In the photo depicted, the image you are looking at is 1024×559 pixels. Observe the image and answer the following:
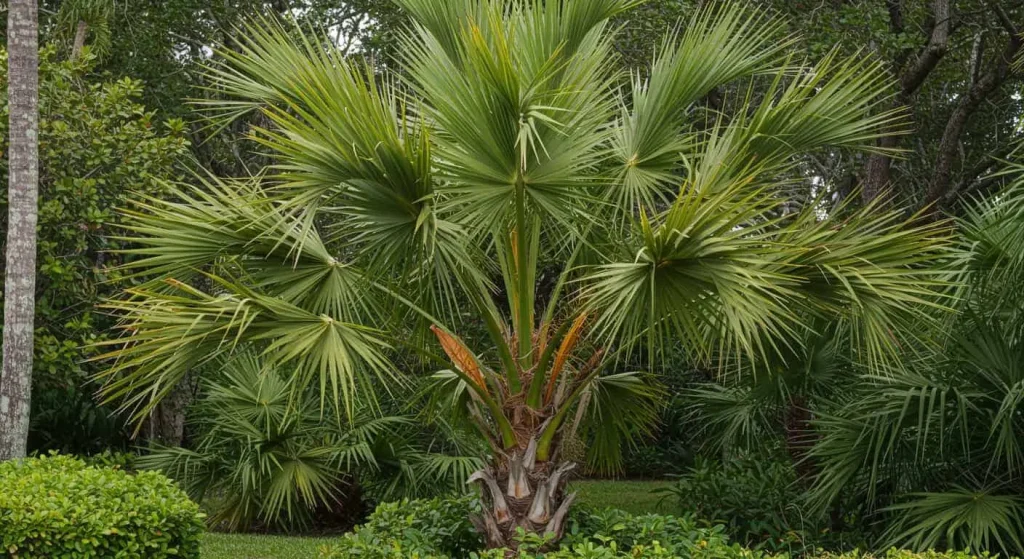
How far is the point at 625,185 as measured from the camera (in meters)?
7.01

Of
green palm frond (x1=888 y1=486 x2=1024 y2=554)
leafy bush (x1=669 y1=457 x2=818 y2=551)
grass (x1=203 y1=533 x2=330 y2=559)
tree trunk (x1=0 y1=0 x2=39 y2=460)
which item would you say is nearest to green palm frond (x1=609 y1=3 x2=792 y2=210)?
green palm frond (x1=888 y1=486 x2=1024 y2=554)

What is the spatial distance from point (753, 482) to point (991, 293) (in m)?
3.32

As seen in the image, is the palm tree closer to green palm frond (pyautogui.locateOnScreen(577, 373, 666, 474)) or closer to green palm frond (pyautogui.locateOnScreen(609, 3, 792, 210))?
green palm frond (pyautogui.locateOnScreen(577, 373, 666, 474))

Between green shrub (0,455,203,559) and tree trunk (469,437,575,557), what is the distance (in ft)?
6.43

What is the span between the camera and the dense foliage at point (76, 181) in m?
10.6

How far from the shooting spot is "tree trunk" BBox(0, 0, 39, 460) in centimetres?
845

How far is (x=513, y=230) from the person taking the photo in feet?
22.4

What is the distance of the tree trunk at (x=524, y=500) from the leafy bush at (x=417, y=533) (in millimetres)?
437

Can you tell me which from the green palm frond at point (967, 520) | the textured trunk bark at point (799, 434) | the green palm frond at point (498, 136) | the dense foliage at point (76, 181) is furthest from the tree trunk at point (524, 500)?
the dense foliage at point (76, 181)

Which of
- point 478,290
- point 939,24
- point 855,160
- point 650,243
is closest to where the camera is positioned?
point 650,243

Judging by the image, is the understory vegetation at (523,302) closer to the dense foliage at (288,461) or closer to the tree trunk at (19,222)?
the dense foliage at (288,461)

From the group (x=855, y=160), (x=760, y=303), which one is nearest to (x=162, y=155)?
(x=760, y=303)

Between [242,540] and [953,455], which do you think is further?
[242,540]

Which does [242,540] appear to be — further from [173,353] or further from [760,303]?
[760,303]
